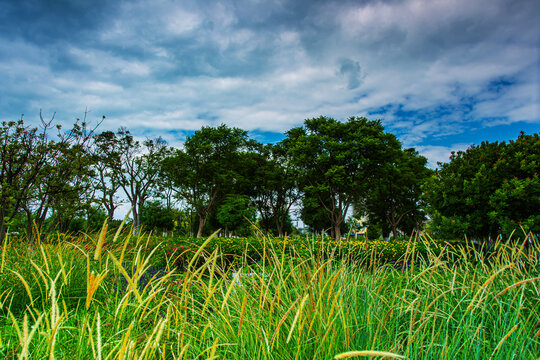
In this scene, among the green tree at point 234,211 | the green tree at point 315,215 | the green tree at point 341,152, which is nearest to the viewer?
the green tree at point 341,152

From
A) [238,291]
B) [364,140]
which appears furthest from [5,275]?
[364,140]

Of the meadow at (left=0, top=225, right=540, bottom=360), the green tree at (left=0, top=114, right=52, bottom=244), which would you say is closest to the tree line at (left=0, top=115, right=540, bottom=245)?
the green tree at (left=0, top=114, right=52, bottom=244)

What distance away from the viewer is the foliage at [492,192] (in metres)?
12.5

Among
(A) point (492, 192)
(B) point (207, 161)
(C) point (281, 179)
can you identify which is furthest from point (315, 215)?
(A) point (492, 192)

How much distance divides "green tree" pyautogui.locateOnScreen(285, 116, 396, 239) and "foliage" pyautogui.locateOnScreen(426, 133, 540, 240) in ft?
27.0

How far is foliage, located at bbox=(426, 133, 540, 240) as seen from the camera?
Answer: 12.5m

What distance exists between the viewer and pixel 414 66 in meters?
10.1

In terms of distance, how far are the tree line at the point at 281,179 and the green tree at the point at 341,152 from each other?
0.09m

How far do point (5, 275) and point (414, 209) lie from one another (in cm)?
3203

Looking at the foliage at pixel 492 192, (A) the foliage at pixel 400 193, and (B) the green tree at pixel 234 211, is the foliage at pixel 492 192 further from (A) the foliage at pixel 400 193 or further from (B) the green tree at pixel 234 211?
(B) the green tree at pixel 234 211

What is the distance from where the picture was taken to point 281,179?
29.2 m

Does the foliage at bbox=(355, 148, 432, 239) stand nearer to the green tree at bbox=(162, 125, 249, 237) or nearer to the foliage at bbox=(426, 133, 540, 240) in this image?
the foliage at bbox=(426, 133, 540, 240)

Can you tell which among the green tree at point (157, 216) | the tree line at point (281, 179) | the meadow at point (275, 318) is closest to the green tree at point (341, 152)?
the tree line at point (281, 179)

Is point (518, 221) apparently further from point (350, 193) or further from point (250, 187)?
point (250, 187)
